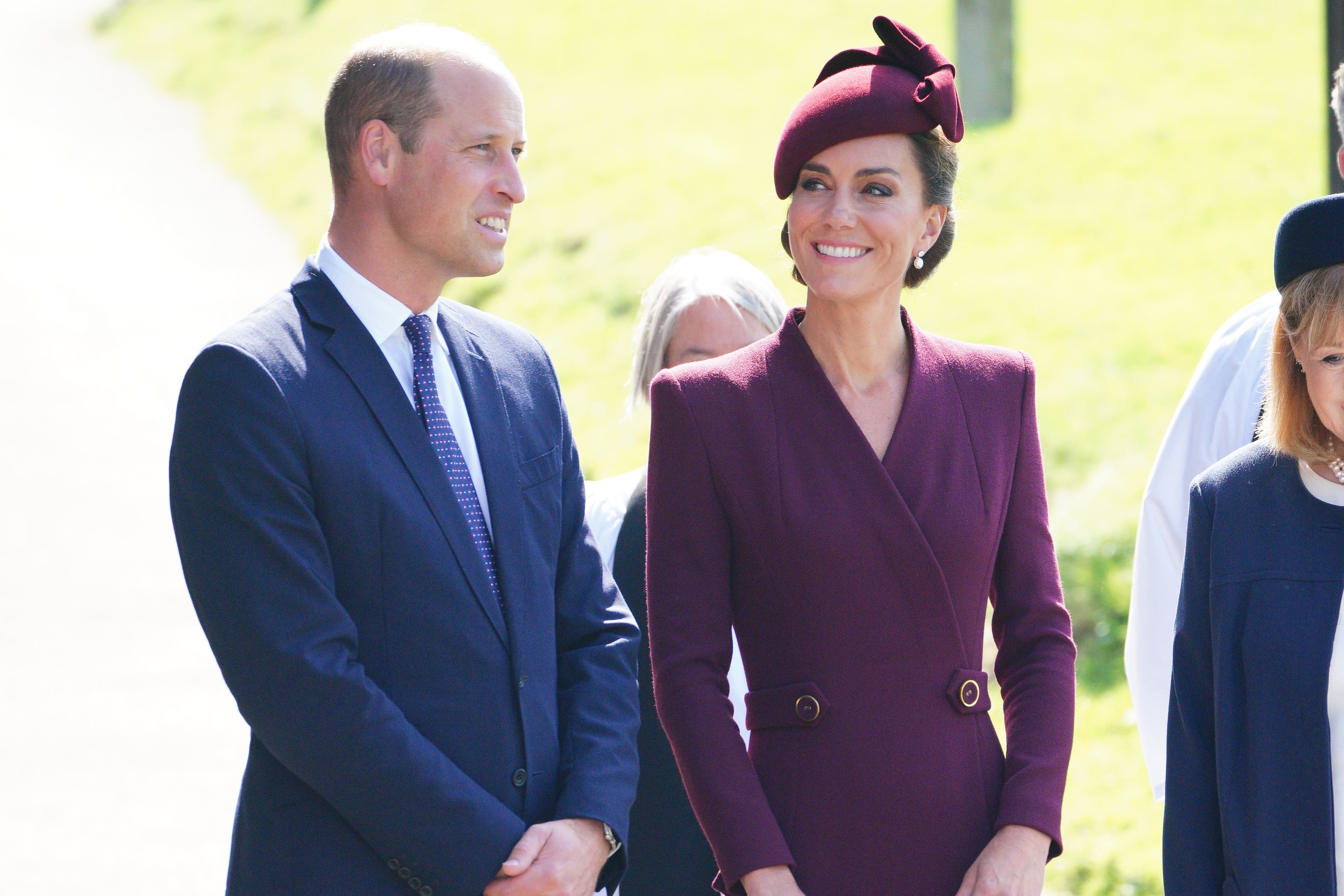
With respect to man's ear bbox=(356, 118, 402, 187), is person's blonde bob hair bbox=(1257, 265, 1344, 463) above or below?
below

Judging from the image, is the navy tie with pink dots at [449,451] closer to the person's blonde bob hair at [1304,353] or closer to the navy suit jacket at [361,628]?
the navy suit jacket at [361,628]

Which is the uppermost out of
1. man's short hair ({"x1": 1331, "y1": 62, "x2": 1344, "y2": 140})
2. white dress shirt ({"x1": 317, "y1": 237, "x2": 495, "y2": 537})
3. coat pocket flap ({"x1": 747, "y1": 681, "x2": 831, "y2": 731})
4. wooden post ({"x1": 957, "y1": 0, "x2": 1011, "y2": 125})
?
wooden post ({"x1": 957, "y1": 0, "x2": 1011, "y2": 125})

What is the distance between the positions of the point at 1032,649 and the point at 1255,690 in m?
0.35

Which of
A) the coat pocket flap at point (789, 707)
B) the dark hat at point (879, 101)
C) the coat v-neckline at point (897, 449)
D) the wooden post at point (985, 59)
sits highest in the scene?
the wooden post at point (985, 59)

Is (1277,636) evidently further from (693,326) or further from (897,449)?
(693,326)

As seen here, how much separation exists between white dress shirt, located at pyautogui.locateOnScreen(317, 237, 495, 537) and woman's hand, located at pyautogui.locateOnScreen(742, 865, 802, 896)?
2.34ft

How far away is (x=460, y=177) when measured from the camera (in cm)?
265

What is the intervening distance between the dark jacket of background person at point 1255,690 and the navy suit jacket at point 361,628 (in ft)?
3.10

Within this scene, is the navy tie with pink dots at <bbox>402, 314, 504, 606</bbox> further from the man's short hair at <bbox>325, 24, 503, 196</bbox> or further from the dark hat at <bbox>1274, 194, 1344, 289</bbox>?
the dark hat at <bbox>1274, 194, 1344, 289</bbox>

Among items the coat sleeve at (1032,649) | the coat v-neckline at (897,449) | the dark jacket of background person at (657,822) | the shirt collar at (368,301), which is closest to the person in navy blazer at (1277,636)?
the coat sleeve at (1032,649)

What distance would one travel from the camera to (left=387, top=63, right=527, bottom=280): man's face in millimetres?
2646

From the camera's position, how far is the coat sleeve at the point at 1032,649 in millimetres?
2488

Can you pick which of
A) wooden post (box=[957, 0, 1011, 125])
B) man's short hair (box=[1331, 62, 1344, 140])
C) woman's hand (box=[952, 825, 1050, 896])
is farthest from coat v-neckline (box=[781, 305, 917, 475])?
wooden post (box=[957, 0, 1011, 125])

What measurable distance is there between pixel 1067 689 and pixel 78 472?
844 cm
